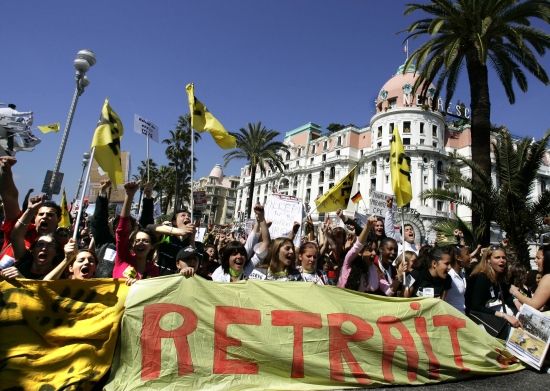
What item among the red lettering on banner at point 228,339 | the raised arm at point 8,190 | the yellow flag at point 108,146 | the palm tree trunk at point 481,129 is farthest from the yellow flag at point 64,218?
the palm tree trunk at point 481,129

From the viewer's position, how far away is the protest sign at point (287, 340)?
3363mm

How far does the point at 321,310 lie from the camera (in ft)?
13.1

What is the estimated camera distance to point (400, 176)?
700 cm

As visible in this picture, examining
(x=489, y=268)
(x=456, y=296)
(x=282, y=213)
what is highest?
(x=282, y=213)

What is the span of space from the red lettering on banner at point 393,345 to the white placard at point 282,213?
5.61 metres

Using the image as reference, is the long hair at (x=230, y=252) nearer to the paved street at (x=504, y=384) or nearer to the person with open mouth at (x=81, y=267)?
the person with open mouth at (x=81, y=267)

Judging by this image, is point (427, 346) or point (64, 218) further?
point (64, 218)

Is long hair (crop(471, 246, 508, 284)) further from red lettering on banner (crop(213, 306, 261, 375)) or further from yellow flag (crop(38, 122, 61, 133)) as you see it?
yellow flag (crop(38, 122, 61, 133))

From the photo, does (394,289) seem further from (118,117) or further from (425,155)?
(425,155)

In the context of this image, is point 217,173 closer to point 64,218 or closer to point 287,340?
point 64,218

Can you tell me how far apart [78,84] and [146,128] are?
143 inches

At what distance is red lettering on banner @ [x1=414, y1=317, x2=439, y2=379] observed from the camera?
3955mm

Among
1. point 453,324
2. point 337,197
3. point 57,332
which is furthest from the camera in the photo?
point 337,197

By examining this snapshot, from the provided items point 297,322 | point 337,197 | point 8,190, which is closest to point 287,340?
point 297,322
